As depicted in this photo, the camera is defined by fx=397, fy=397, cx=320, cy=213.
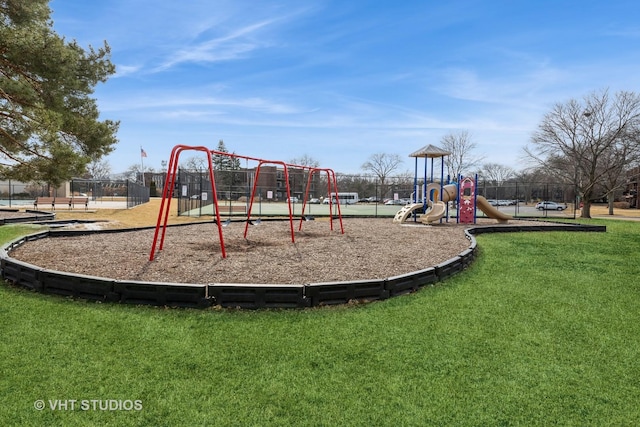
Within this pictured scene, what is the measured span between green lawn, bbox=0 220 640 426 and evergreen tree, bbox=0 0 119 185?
9303mm

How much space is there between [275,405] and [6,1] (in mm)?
17053

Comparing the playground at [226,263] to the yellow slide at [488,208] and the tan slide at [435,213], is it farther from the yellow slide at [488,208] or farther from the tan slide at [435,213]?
the yellow slide at [488,208]

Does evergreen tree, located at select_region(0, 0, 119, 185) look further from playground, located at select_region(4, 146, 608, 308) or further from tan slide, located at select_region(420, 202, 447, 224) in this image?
tan slide, located at select_region(420, 202, 447, 224)

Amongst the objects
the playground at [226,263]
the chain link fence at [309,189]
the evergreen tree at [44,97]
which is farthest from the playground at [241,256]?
the chain link fence at [309,189]

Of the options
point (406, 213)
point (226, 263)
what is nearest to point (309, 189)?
point (406, 213)

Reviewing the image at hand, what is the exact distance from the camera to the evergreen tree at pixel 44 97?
12.3m

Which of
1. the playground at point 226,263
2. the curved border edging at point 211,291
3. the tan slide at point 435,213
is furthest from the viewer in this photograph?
the tan slide at point 435,213

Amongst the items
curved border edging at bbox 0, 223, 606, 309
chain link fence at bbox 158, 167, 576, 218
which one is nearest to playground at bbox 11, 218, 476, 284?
curved border edging at bbox 0, 223, 606, 309

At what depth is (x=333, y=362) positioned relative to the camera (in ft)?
11.5

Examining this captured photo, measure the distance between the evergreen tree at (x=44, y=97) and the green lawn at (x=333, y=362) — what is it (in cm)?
→ 930

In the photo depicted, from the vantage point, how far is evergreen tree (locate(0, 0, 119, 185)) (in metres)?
12.3

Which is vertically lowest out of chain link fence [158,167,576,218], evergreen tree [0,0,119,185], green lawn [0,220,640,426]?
green lawn [0,220,640,426]

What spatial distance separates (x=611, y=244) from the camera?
1147 cm

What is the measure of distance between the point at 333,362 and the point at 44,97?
15.5 metres
